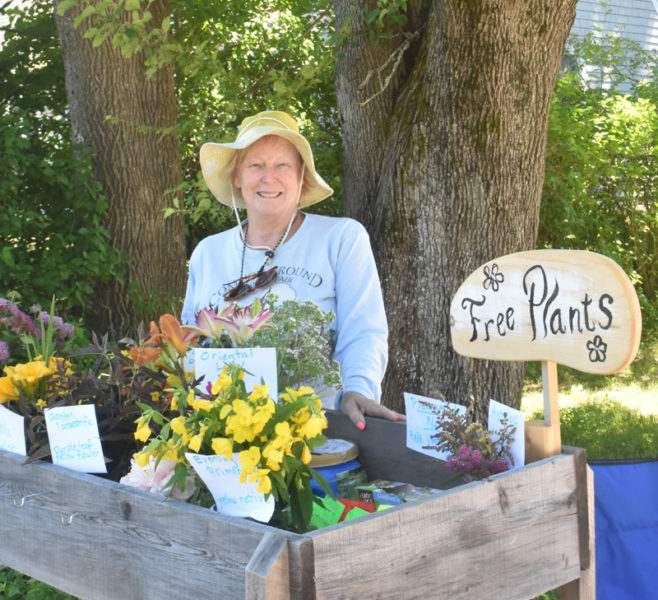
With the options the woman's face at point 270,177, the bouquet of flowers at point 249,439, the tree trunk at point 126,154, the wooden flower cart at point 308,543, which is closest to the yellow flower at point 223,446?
the bouquet of flowers at point 249,439

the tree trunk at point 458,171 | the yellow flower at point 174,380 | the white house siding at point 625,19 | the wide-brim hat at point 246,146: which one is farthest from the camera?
the white house siding at point 625,19

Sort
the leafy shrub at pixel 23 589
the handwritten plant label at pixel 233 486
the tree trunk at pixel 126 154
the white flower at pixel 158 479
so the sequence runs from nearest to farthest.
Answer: the handwritten plant label at pixel 233 486
the white flower at pixel 158 479
the leafy shrub at pixel 23 589
the tree trunk at pixel 126 154

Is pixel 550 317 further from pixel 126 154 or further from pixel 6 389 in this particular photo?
pixel 126 154

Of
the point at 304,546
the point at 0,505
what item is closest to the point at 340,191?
the point at 0,505

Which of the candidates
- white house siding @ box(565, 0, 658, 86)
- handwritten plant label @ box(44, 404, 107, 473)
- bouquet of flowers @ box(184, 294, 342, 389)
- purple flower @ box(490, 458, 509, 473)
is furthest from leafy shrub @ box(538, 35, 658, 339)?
handwritten plant label @ box(44, 404, 107, 473)

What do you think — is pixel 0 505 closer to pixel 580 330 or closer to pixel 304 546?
pixel 304 546

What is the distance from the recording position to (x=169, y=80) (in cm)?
518

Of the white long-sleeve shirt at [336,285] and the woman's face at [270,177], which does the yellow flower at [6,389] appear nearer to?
the white long-sleeve shirt at [336,285]

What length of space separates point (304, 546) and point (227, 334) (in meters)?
0.65

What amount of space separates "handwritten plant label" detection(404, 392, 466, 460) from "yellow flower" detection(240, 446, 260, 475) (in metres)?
0.52

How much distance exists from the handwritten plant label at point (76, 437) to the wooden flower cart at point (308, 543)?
45 millimetres

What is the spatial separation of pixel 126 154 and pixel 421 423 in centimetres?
374

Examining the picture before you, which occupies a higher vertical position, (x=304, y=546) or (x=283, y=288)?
(x=283, y=288)

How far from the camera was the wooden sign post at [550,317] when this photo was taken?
152 centimetres
